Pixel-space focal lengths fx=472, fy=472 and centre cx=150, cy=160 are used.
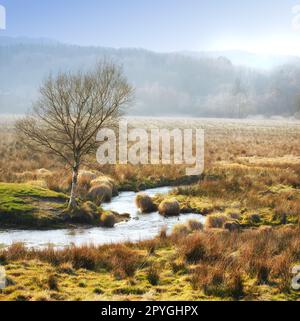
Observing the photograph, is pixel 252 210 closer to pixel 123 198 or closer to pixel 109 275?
pixel 123 198

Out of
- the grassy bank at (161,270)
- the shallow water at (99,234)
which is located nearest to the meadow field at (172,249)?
the grassy bank at (161,270)

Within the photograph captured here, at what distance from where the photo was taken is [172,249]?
14.2 m

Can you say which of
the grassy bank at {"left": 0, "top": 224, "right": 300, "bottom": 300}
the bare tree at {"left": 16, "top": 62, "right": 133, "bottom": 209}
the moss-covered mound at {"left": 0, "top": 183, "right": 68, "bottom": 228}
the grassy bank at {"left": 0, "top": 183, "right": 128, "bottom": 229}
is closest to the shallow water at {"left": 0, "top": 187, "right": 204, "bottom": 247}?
the grassy bank at {"left": 0, "top": 183, "right": 128, "bottom": 229}

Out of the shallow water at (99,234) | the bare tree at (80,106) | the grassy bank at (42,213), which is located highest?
the bare tree at (80,106)

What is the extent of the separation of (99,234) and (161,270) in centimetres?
561

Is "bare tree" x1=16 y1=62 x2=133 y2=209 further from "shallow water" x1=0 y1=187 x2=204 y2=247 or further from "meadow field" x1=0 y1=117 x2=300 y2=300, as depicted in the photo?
"shallow water" x1=0 y1=187 x2=204 y2=247

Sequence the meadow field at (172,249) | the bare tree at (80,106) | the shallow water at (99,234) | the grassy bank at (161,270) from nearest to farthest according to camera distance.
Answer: the grassy bank at (161,270) → the meadow field at (172,249) → the shallow water at (99,234) → the bare tree at (80,106)

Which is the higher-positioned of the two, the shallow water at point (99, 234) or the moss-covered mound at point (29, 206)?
the moss-covered mound at point (29, 206)

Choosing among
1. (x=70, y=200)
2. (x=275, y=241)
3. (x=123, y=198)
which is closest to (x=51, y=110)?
(x=70, y=200)

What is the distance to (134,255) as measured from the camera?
1305 centimetres

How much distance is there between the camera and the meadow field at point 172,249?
1047cm

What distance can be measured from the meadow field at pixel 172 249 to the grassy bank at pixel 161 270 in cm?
2

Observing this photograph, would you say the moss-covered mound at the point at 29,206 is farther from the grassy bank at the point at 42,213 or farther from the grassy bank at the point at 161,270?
the grassy bank at the point at 161,270

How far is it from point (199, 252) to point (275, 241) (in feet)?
9.58
